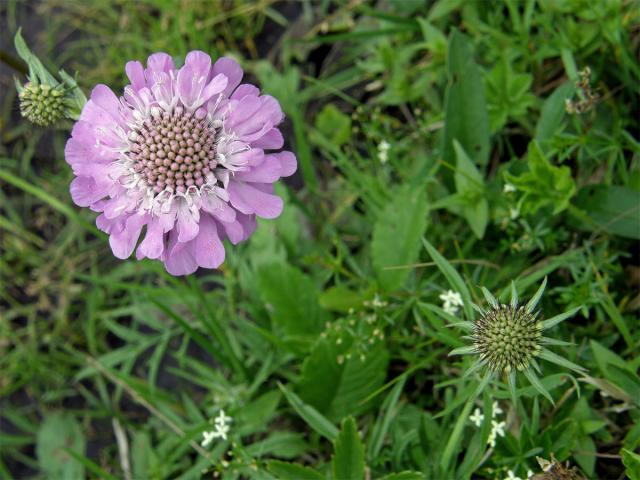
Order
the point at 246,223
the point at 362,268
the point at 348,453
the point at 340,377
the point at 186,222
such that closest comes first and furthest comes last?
the point at 186,222
the point at 246,223
the point at 348,453
the point at 340,377
the point at 362,268

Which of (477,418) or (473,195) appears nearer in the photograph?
(477,418)

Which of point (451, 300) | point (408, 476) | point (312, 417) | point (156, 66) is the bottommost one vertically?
point (408, 476)

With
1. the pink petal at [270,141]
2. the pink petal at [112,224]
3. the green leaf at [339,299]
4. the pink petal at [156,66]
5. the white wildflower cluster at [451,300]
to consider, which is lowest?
the white wildflower cluster at [451,300]

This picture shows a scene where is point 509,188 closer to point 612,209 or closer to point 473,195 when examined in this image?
point 473,195

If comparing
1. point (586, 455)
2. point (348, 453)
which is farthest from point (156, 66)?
point (586, 455)

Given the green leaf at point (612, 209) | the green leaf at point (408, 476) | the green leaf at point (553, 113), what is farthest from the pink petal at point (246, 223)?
the green leaf at point (612, 209)

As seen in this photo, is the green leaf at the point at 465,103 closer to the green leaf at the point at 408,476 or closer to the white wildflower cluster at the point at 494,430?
the white wildflower cluster at the point at 494,430

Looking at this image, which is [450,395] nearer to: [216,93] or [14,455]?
[216,93]

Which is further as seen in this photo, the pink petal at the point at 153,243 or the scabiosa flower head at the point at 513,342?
the pink petal at the point at 153,243
